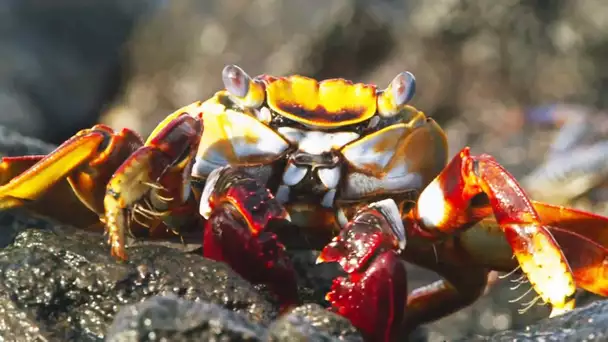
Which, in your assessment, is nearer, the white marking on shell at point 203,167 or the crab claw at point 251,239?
the crab claw at point 251,239

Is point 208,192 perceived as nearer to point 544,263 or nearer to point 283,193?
point 283,193

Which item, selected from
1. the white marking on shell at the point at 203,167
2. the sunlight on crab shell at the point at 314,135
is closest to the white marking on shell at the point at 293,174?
the sunlight on crab shell at the point at 314,135

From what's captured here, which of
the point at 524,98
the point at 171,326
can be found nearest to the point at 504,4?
the point at 524,98

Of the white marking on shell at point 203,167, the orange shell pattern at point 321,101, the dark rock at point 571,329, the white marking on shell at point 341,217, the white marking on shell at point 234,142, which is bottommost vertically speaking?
the dark rock at point 571,329

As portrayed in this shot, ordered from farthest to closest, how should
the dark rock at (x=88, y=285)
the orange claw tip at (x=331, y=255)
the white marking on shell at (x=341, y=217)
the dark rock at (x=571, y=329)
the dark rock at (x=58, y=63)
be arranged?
the dark rock at (x=58, y=63) < the white marking on shell at (x=341, y=217) < the orange claw tip at (x=331, y=255) < the dark rock at (x=88, y=285) < the dark rock at (x=571, y=329)

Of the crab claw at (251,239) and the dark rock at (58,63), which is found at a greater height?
the dark rock at (58,63)

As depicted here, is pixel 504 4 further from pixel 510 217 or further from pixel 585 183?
pixel 510 217

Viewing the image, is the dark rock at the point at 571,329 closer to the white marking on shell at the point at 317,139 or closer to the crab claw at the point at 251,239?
the crab claw at the point at 251,239

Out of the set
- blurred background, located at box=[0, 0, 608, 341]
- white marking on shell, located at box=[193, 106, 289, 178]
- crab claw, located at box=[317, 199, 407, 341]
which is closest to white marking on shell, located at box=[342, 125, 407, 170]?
white marking on shell, located at box=[193, 106, 289, 178]
